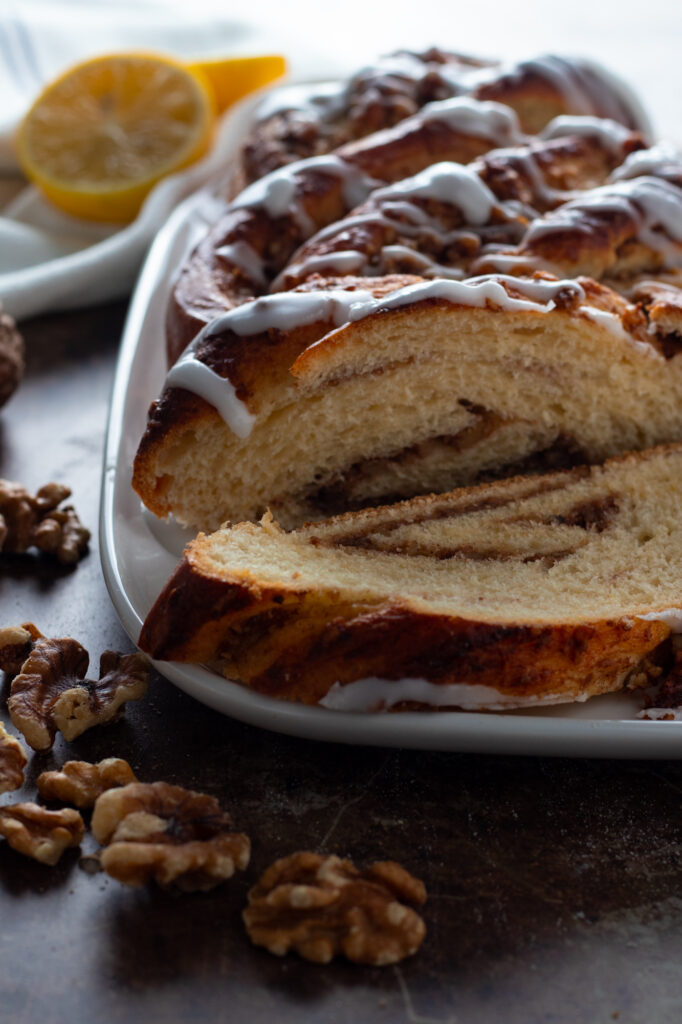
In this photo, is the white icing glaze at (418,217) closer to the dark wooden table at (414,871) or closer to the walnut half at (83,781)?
the dark wooden table at (414,871)

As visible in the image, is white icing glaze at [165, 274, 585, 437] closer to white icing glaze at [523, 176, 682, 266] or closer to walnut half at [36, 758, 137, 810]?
white icing glaze at [523, 176, 682, 266]

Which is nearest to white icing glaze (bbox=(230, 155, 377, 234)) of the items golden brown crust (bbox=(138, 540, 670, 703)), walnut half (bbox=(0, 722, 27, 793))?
golden brown crust (bbox=(138, 540, 670, 703))

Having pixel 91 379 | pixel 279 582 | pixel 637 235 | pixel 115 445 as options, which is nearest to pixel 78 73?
pixel 91 379

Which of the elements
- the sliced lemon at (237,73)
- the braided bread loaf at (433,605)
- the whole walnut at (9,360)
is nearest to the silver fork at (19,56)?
the sliced lemon at (237,73)

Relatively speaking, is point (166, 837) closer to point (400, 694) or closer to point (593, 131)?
point (400, 694)

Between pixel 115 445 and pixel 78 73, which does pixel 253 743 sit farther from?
pixel 78 73

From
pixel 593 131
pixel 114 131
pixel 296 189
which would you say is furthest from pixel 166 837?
pixel 114 131
